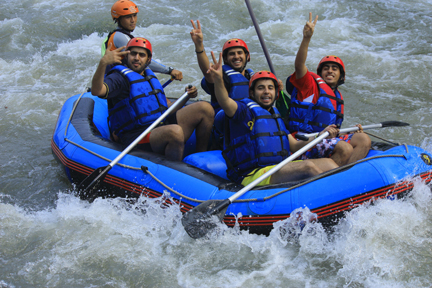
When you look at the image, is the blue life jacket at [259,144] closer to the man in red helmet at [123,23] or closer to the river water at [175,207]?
the river water at [175,207]

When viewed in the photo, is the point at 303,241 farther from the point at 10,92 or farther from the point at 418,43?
the point at 418,43

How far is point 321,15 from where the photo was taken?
1065 cm

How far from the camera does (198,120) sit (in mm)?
4145

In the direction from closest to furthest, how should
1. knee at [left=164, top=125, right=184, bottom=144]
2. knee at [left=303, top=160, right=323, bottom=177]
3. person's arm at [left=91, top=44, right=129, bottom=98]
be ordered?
1. knee at [left=303, top=160, right=323, bottom=177]
2. person's arm at [left=91, top=44, right=129, bottom=98]
3. knee at [left=164, top=125, right=184, bottom=144]

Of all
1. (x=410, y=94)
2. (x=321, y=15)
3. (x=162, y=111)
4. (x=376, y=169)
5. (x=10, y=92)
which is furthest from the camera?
(x=321, y=15)

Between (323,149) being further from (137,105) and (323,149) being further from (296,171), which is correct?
(137,105)

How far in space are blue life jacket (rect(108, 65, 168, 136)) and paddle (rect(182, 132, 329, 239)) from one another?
1.27 m

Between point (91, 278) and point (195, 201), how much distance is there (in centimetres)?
94

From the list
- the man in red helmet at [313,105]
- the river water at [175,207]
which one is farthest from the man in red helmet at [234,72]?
the river water at [175,207]

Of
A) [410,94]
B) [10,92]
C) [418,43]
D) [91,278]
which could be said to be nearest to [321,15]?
[418,43]

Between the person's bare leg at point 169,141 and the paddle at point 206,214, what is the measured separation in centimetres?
83

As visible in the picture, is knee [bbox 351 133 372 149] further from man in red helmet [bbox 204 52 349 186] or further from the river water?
the river water

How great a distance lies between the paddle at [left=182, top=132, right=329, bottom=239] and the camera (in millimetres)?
3160

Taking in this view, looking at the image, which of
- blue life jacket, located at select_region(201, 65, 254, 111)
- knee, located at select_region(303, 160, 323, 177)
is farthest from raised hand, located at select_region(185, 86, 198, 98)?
knee, located at select_region(303, 160, 323, 177)
